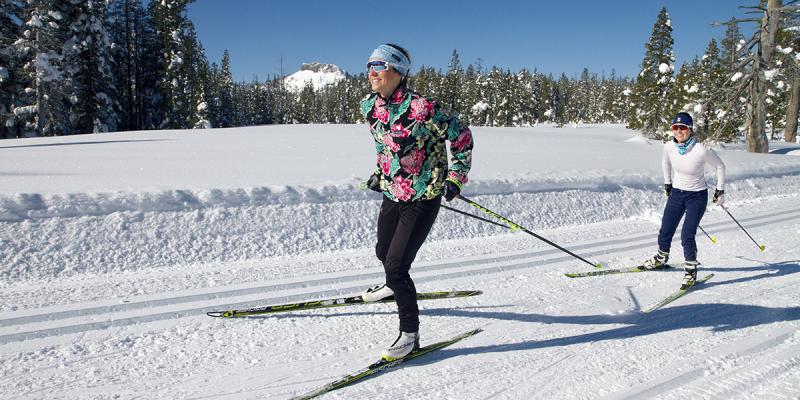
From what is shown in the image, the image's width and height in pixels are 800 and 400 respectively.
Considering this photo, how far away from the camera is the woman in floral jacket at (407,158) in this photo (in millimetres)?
3357

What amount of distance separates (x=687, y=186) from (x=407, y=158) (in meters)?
4.47

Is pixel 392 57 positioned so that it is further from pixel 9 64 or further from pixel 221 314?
pixel 9 64

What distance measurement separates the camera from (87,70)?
30.7 m

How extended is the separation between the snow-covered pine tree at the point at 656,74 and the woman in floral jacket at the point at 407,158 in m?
42.3

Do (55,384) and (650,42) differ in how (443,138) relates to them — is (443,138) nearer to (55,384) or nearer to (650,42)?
(55,384)

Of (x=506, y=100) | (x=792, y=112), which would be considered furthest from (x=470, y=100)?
(x=792, y=112)

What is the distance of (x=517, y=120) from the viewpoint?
6731 cm

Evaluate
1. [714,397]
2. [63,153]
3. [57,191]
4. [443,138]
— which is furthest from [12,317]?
[63,153]

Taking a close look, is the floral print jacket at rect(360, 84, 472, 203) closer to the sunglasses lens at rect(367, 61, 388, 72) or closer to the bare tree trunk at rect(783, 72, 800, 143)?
the sunglasses lens at rect(367, 61, 388, 72)

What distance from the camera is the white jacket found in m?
5.79

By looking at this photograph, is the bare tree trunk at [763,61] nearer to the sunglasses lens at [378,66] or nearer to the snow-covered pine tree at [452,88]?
the sunglasses lens at [378,66]

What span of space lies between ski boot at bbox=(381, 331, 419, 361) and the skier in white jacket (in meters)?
3.92

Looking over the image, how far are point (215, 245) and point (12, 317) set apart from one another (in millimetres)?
2455

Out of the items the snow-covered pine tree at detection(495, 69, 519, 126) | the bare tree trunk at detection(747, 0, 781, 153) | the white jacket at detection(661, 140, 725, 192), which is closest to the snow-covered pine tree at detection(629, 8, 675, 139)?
the bare tree trunk at detection(747, 0, 781, 153)
